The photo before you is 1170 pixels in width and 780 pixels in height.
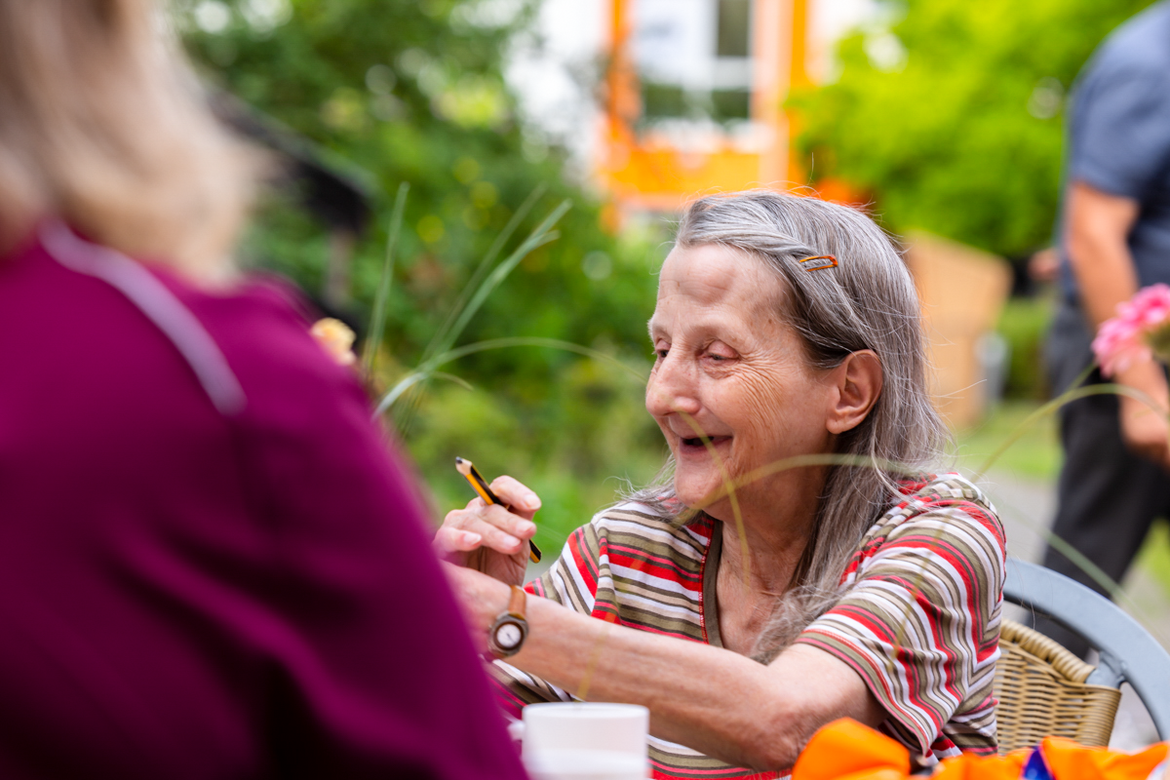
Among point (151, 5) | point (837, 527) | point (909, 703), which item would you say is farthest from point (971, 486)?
point (151, 5)

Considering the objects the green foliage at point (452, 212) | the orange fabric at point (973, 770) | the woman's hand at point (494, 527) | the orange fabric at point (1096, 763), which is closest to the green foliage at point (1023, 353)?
the green foliage at point (452, 212)

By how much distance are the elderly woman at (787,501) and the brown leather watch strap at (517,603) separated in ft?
0.68

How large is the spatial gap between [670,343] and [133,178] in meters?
1.23

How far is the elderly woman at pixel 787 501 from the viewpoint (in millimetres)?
1602

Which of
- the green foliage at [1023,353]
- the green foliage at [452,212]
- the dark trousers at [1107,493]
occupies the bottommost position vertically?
the dark trousers at [1107,493]

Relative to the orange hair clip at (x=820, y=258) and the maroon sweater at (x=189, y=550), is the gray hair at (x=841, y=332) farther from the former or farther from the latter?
the maroon sweater at (x=189, y=550)

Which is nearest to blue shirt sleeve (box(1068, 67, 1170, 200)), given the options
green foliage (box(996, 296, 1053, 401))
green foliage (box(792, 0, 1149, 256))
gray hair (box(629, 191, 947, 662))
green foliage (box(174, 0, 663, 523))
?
gray hair (box(629, 191, 947, 662))

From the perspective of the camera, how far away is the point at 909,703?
151 centimetres

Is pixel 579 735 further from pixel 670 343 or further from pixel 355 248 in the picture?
pixel 355 248

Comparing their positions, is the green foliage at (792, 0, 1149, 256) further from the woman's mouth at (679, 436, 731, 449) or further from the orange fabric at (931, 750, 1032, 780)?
the orange fabric at (931, 750, 1032, 780)

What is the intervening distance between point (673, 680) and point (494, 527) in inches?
13.7

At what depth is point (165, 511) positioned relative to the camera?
0.65m

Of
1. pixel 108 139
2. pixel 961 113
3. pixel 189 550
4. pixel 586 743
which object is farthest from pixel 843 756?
pixel 961 113

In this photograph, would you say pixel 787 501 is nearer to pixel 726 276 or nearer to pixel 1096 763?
pixel 726 276
